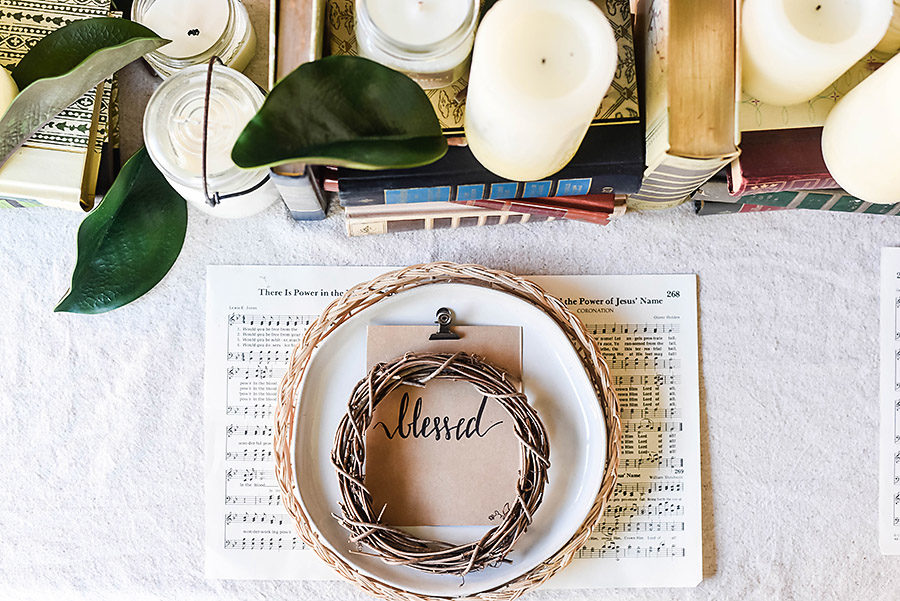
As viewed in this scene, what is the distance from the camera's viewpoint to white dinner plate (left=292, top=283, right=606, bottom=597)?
21.9 inches

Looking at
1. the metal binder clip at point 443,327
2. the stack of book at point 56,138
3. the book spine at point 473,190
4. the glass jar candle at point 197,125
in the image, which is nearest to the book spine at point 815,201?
the book spine at point 473,190

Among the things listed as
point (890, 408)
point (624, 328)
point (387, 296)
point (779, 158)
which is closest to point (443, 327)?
point (387, 296)

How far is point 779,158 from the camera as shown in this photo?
499 mm

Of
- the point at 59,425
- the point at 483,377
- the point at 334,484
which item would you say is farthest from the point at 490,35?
the point at 59,425

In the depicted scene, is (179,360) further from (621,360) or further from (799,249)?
(799,249)

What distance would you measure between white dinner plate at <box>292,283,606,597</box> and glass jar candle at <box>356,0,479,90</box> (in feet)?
0.62

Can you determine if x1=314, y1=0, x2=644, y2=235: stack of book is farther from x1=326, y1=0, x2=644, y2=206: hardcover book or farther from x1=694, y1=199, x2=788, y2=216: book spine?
x1=694, y1=199, x2=788, y2=216: book spine

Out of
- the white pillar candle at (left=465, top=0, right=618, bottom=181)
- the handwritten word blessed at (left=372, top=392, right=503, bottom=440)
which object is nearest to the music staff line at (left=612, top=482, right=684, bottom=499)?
the handwritten word blessed at (left=372, top=392, right=503, bottom=440)

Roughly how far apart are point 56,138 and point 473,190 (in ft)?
0.98

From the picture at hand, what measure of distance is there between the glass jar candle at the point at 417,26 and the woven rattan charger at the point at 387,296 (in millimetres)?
173

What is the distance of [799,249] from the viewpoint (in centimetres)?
62

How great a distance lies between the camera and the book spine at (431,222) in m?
0.56

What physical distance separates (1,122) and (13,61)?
10 cm

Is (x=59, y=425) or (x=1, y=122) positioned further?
(x=59, y=425)
